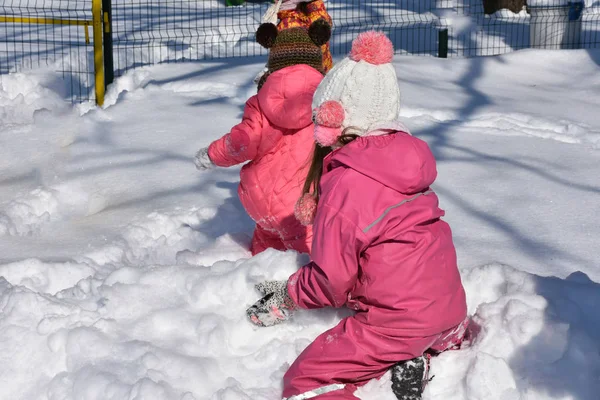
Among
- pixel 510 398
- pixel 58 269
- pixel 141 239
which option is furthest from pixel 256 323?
pixel 141 239

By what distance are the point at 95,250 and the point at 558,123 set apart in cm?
358

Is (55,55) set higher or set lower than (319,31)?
lower

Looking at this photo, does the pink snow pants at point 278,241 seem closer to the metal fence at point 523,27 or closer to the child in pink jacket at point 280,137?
the child in pink jacket at point 280,137

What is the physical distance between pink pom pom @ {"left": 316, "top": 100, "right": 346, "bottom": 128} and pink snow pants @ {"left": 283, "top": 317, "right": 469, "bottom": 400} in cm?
61

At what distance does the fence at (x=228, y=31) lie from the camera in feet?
27.5

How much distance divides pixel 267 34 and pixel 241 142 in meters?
0.48

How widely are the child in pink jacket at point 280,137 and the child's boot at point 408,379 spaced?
1.11 metres

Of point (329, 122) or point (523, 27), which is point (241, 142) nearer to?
point (329, 122)

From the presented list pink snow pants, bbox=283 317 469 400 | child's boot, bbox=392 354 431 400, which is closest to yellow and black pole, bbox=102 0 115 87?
pink snow pants, bbox=283 317 469 400

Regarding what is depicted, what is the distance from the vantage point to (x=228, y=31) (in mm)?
10672

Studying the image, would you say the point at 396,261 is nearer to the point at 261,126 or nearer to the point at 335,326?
the point at 335,326

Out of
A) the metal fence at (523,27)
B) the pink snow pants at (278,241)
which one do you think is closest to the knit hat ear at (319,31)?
the pink snow pants at (278,241)

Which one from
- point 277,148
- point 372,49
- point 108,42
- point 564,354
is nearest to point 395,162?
point 372,49

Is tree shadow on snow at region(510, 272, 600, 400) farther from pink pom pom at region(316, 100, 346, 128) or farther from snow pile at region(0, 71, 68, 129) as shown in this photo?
snow pile at region(0, 71, 68, 129)
